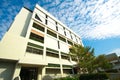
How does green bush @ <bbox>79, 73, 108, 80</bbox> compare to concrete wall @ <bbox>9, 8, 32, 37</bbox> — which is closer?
green bush @ <bbox>79, 73, 108, 80</bbox>

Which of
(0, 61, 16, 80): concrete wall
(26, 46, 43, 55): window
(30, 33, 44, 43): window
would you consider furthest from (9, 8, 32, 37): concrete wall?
(0, 61, 16, 80): concrete wall

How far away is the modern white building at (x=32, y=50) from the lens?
16484 millimetres

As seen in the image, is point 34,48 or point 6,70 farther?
point 34,48

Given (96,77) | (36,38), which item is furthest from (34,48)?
(96,77)

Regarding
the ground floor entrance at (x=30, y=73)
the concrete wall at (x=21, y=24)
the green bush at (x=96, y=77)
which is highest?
the concrete wall at (x=21, y=24)

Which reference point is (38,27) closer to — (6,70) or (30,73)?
(30,73)

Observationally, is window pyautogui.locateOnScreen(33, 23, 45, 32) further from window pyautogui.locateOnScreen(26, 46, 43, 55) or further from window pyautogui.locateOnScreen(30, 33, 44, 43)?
window pyautogui.locateOnScreen(26, 46, 43, 55)

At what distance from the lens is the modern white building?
16484 millimetres

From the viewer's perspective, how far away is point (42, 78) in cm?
2102

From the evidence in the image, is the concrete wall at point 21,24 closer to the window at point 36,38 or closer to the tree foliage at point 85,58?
the window at point 36,38

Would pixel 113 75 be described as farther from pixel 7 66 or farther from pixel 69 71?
pixel 7 66

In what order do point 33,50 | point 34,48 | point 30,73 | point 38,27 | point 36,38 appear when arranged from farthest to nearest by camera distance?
point 38,27
point 36,38
point 34,48
point 33,50
point 30,73

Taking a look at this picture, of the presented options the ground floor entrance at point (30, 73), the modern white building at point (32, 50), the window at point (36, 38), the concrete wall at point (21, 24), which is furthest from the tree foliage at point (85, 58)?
the concrete wall at point (21, 24)

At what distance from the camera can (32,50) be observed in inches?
853
